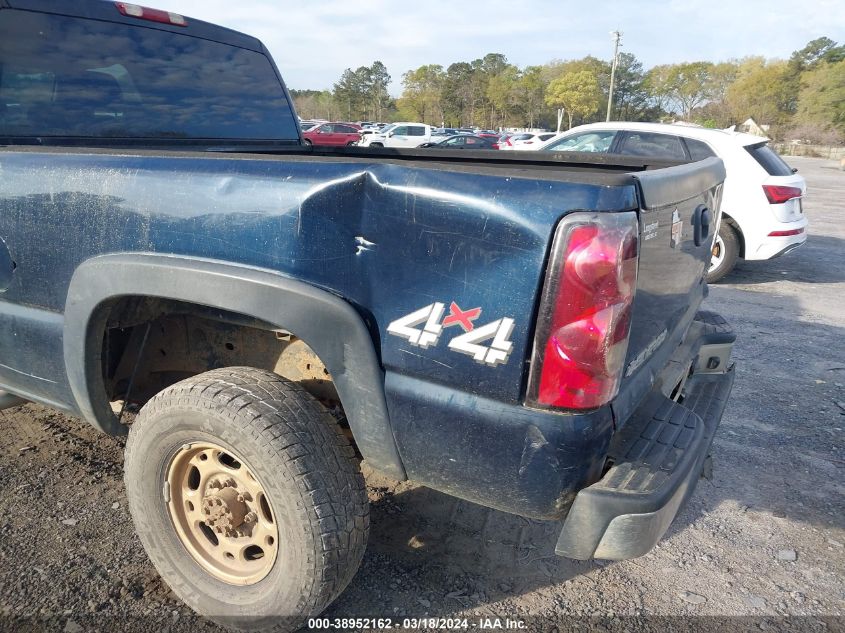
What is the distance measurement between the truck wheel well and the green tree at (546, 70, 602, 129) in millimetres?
79214

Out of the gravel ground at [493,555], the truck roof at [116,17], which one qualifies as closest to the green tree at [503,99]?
the truck roof at [116,17]

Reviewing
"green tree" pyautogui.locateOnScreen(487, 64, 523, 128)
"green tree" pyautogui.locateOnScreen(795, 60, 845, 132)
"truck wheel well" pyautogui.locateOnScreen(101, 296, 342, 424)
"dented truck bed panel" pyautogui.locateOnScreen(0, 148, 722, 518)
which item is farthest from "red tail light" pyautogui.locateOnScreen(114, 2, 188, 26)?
"green tree" pyautogui.locateOnScreen(487, 64, 523, 128)

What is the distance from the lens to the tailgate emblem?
1935mm

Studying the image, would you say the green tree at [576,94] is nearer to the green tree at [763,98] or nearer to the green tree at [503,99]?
the green tree at [503,99]

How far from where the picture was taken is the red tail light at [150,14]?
9.87 feet

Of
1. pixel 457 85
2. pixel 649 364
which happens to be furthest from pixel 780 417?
pixel 457 85

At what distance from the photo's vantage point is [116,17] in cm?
297

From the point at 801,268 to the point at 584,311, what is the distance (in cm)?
820

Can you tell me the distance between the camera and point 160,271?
1.98m

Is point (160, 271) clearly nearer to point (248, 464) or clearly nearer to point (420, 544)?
point (248, 464)

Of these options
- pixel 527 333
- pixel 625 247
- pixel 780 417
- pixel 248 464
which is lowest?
pixel 780 417

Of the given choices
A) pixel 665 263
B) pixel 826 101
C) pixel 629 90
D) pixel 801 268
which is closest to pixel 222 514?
pixel 665 263

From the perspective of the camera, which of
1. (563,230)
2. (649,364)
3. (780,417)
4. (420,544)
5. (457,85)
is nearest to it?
(563,230)

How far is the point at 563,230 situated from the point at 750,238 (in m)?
6.61
